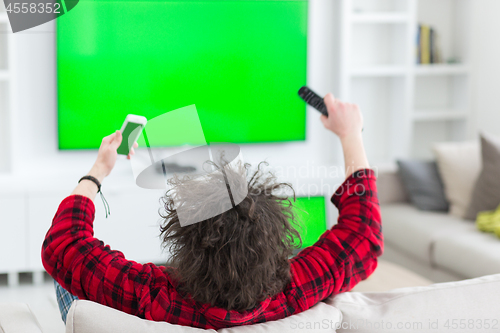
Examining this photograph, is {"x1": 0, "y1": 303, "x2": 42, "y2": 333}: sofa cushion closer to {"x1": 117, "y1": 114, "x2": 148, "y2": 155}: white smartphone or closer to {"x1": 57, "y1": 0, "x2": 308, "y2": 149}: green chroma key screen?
{"x1": 117, "y1": 114, "x2": 148, "y2": 155}: white smartphone

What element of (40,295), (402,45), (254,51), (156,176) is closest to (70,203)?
(156,176)

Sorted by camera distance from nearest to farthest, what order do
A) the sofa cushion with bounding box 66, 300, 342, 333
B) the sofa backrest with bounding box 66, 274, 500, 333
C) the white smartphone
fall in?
the sofa cushion with bounding box 66, 300, 342, 333
the sofa backrest with bounding box 66, 274, 500, 333
the white smartphone

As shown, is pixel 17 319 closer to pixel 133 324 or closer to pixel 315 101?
pixel 133 324

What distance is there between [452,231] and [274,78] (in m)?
1.56

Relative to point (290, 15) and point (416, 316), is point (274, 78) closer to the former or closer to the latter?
point (290, 15)

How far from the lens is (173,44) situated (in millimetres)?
3420

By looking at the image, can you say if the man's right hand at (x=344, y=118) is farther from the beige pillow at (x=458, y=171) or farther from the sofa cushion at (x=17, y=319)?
the beige pillow at (x=458, y=171)

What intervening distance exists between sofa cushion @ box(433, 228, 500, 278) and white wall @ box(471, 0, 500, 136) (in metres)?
1.48

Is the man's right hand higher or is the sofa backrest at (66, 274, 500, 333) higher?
the man's right hand

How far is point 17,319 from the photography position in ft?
3.20

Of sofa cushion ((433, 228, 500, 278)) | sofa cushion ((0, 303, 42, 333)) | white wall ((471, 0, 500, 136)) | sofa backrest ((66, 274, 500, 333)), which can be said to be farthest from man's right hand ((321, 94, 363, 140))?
white wall ((471, 0, 500, 136))

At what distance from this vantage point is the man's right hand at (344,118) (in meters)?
1.26

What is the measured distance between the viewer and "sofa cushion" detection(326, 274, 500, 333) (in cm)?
94

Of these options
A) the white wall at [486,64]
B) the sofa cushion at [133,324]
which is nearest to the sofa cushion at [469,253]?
the white wall at [486,64]
